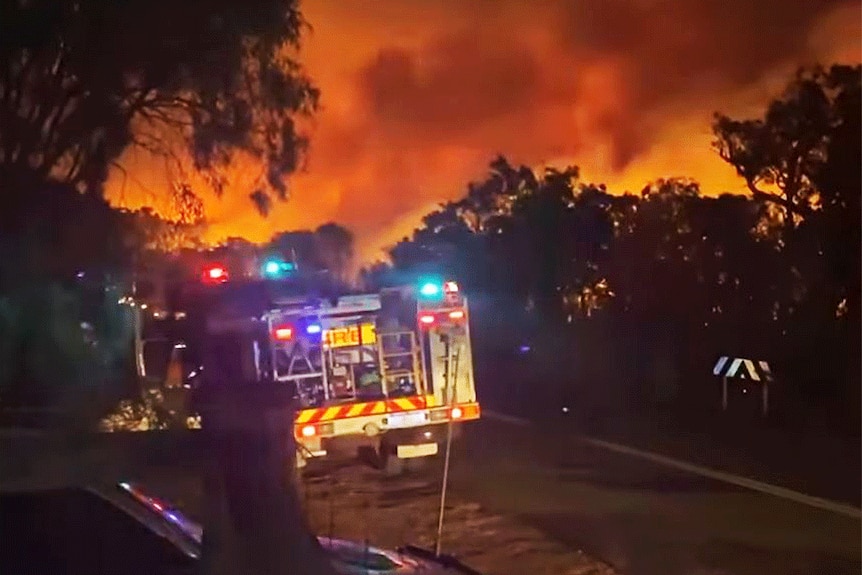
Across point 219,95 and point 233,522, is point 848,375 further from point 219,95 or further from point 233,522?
point 233,522

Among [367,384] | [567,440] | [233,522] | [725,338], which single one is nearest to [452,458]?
[567,440]

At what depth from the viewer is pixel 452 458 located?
9.40 metres

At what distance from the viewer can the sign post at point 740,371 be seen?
1067 cm

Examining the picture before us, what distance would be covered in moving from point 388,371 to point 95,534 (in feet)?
16.0

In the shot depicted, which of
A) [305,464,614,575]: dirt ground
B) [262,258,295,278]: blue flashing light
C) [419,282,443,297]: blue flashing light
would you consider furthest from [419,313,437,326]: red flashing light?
[262,258,295,278]: blue flashing light

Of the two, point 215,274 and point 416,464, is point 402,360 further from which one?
point 215,274

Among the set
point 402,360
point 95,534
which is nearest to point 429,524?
point 402,360

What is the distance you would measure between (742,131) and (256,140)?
390cm

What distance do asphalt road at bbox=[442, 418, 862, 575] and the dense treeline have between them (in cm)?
66

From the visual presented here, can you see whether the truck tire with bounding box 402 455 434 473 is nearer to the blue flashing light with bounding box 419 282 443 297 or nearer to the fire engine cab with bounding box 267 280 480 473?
the fire engine cab with bounding box 267 280 480 473

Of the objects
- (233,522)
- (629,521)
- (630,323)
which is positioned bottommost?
(629,521)

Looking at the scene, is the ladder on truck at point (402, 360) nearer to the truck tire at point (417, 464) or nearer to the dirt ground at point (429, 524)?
the dirt ground at point (429, 524)

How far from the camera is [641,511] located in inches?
295

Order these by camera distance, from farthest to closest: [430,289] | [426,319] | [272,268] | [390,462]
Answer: [390,462], [426,319], [430,289], [272,268]
